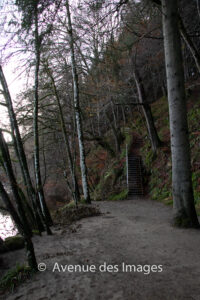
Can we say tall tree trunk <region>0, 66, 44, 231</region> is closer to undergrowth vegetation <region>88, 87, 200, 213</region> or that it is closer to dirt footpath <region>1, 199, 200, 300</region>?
dirt footpath <region>1, 199, 200, 300</region>

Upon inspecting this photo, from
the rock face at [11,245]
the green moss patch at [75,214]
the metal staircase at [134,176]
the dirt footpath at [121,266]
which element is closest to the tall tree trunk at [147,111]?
the metal staircase at [134,176]

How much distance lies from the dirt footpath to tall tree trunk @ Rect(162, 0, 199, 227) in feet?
1.67

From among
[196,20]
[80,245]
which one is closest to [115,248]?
[80,245]

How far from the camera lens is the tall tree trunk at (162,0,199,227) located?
461 centimetres

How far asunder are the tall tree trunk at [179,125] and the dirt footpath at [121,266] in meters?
0.51

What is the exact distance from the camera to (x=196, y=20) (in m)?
9.88

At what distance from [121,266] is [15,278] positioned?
Answer: 1704mm

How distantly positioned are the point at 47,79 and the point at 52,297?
8476mm

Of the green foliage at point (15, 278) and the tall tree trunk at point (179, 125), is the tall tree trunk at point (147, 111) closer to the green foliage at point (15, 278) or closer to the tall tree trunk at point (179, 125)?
the tall tree trunk at point (179, 125)

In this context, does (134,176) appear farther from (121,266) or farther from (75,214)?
(121,266)

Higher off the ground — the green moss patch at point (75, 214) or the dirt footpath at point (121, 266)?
the dirt footpath at point (121, 266)

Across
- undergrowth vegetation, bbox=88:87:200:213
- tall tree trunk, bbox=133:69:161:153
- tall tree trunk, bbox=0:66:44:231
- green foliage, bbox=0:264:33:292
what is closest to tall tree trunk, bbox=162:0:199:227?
undergrowth vegetation, bbox=88:87:200:213

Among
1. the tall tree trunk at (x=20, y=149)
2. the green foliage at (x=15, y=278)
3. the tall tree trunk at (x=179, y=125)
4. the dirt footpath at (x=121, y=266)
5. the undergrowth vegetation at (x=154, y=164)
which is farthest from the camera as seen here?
the undergrowth vegetation at (x=154, y=164)

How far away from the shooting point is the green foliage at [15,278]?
3011 millimetres
